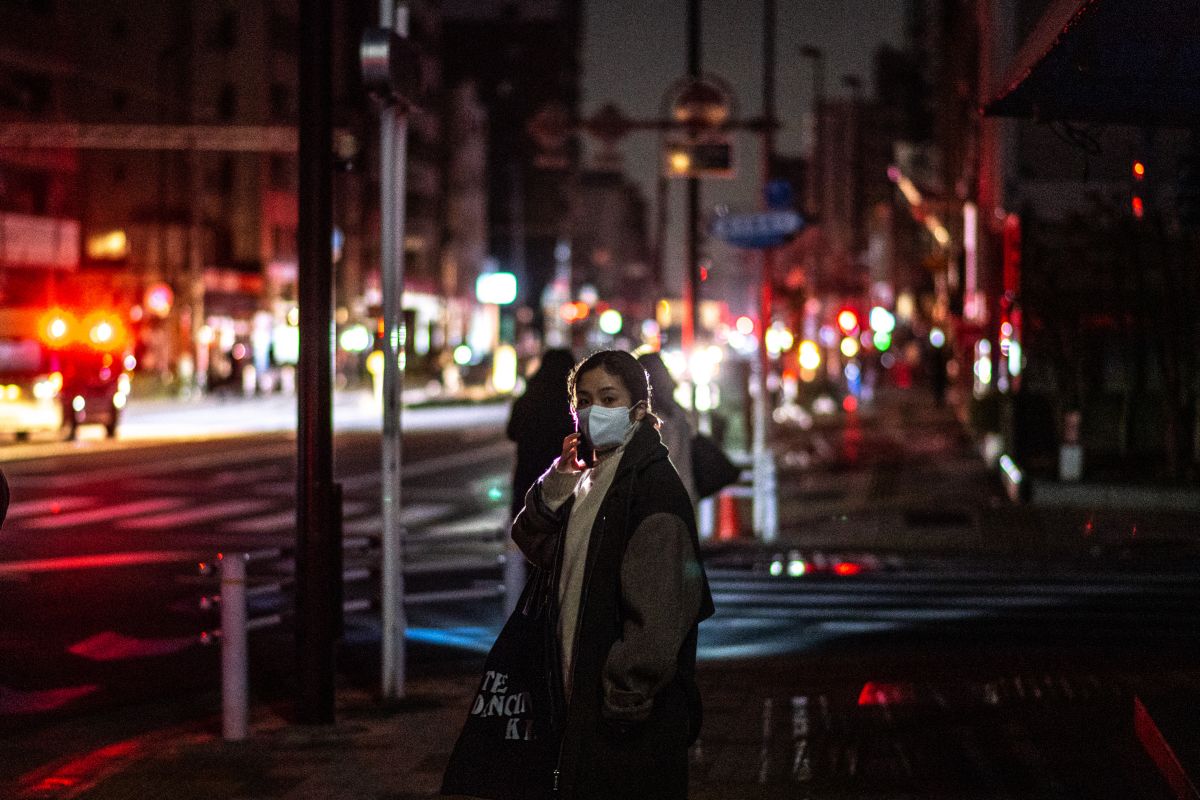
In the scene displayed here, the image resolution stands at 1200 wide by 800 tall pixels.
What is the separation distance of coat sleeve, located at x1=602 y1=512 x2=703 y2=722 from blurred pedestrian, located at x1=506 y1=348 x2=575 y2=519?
12.7 ft

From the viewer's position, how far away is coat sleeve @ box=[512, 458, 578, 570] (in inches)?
199

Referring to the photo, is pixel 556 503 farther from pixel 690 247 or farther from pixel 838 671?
pixel 690 247

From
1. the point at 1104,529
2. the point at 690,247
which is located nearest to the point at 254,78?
the point at 690,247

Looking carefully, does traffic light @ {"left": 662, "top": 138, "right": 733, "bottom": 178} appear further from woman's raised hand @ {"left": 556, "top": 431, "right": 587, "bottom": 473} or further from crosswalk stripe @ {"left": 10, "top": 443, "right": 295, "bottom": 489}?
woman's raised hand @ {"left": 556, "top": 431, "right": 587, "bottom": 473}

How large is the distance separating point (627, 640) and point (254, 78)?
7363cm

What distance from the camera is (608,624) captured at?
4734mm

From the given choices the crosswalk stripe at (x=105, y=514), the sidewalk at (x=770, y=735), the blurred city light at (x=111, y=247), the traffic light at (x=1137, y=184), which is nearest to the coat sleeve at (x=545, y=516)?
the sidewalk at (x=770, y=735)

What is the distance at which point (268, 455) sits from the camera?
30.9 metres

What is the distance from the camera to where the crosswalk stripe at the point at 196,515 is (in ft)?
63.9

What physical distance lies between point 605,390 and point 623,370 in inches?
3.1

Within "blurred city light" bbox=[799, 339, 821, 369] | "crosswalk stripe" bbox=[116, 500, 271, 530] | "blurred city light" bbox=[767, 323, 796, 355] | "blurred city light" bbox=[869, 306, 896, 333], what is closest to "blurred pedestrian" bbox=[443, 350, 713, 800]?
"crosswalk stripe" bbox=[116, 500, 271, 530]

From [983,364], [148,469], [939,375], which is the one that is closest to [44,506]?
[148,469]

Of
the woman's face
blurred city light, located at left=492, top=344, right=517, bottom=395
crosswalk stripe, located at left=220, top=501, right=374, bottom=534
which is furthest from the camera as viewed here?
blurred city light, located at left=492, top=344, right=517, bottom=395

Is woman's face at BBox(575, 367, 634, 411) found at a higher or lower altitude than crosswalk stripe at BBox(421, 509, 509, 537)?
higher
